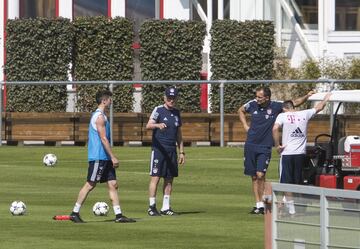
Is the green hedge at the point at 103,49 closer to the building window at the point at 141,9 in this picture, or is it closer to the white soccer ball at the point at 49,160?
the building window at the point at 141,9

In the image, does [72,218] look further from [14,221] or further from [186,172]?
[186,172]

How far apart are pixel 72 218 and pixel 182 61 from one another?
58.6 ft

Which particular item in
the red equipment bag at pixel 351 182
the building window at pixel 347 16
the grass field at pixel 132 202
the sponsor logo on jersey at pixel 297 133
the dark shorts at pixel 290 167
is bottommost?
the grass field at pixel 132 202

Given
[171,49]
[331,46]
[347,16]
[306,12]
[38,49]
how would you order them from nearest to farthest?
1. [38,49]
2. [171,49]
3. [331,46]
4. [347,16]
5. [306,12]

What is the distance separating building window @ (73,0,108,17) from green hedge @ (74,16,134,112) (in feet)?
14.4

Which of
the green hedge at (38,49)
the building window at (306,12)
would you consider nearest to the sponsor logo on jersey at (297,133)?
the green hedge at (38,49)

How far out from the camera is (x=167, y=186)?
21703 mm

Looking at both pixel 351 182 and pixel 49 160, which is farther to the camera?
pixel 49 160

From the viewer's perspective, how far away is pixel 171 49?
125ft

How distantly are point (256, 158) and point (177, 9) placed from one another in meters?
21.0

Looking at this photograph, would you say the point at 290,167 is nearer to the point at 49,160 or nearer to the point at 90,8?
the point at 49,160

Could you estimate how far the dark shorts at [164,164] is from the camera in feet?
71.5

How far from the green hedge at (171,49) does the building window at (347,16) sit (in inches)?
212

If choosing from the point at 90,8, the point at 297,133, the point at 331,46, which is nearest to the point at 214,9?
the point at 90,8
